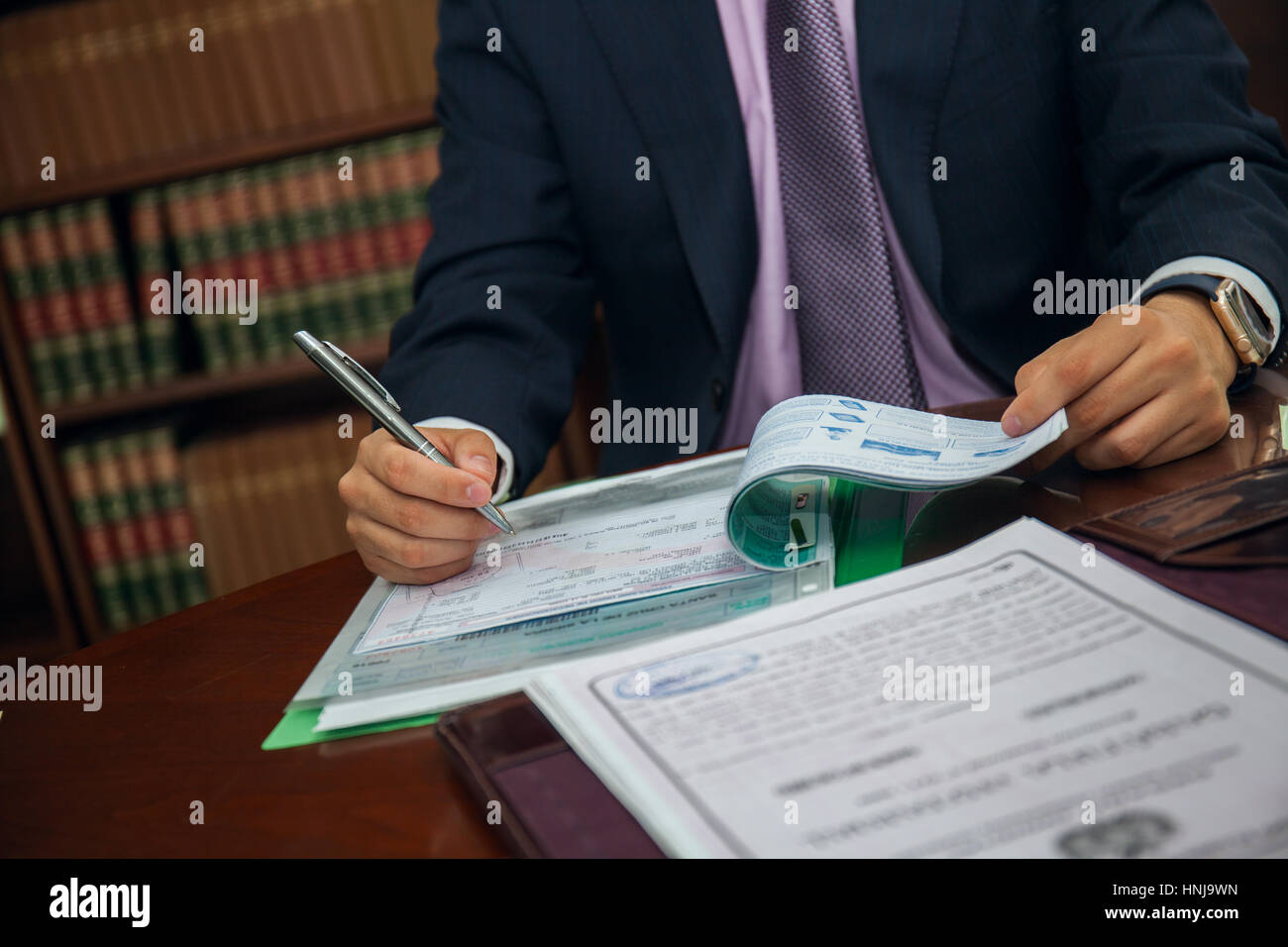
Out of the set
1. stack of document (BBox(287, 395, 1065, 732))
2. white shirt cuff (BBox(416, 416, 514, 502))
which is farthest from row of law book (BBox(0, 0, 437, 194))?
stack of document (BBox(287, 395, 1065, 732))

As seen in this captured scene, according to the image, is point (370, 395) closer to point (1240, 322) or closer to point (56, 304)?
point (1240, 322)

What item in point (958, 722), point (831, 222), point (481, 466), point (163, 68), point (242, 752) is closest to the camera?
point (958, 722)

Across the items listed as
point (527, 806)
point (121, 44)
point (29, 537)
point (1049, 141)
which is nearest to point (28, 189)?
point (121, 44)

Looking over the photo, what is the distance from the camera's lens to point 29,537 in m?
2.06

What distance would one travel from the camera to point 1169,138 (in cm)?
82

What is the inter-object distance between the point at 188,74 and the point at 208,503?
0.72 m

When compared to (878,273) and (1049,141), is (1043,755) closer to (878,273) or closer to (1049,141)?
(878,273)

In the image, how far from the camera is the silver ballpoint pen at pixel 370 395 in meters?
0.62

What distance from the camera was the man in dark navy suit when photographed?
2.83ft

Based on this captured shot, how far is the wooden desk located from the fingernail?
113 mm

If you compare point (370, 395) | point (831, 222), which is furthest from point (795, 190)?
point (370, 395)

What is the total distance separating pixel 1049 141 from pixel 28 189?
1.60m

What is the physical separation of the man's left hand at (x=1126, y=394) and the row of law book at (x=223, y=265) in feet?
4.33
